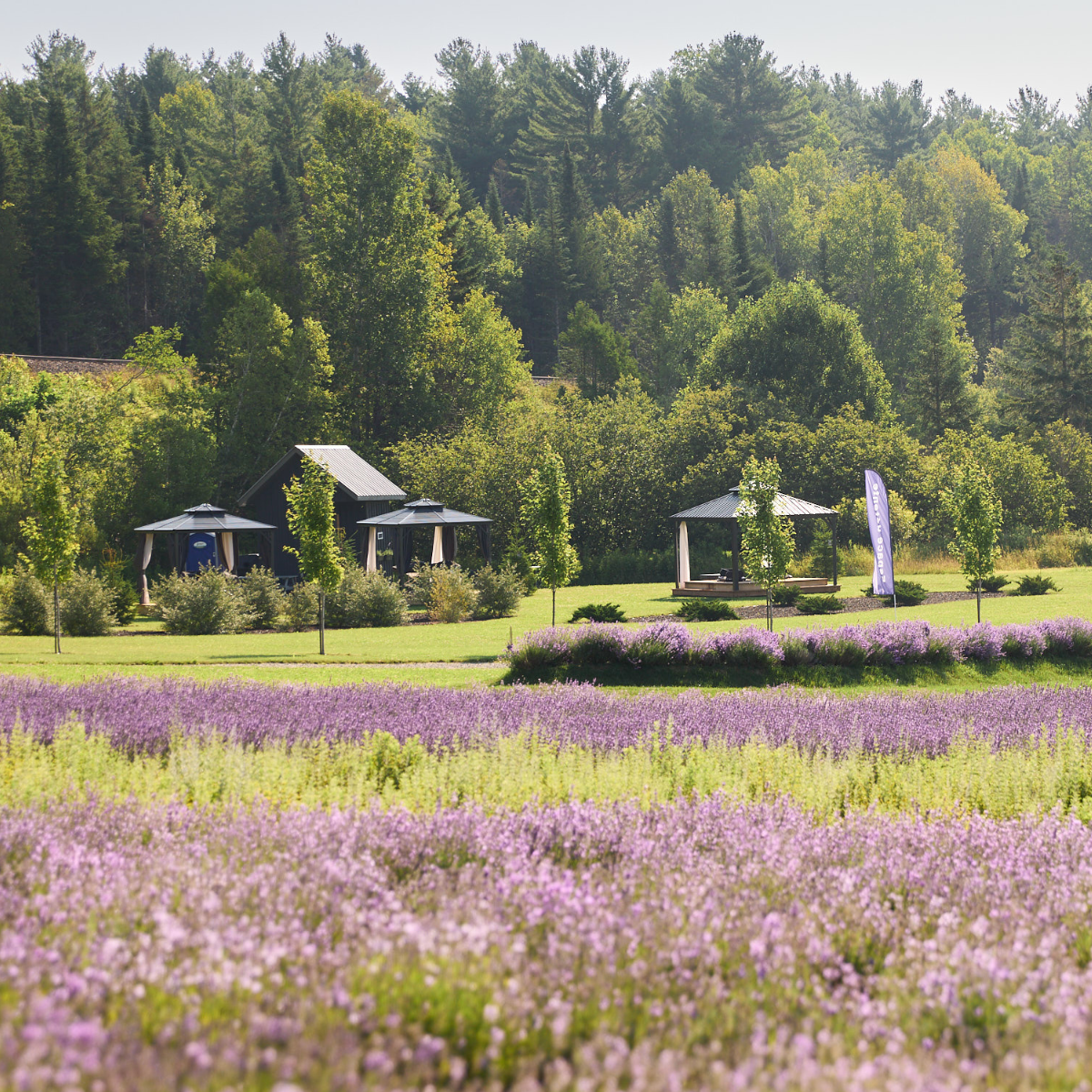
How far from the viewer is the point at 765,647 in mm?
16062

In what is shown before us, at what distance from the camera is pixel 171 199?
213 feet

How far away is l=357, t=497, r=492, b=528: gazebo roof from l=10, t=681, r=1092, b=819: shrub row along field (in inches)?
842

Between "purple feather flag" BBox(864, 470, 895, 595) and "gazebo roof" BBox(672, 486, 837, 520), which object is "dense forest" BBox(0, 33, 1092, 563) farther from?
"purple feather flag" BBox(864, 470, 895, 595)

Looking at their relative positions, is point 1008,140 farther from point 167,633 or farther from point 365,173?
point 167,633

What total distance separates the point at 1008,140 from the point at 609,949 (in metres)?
142

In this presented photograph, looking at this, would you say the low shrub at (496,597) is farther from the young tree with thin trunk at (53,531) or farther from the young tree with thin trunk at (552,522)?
the young tree with thin trunk at (53,531)

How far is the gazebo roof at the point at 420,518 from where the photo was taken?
33.3 meters

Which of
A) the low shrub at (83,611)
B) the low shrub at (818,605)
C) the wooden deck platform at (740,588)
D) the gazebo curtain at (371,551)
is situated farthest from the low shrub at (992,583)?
the low shrub at (83,611)

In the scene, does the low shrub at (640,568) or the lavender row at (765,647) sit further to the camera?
the low shrub at (640,568)

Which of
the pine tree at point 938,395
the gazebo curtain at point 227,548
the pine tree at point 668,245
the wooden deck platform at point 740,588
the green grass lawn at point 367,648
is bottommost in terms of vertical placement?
the green grass lawn at point 367,648

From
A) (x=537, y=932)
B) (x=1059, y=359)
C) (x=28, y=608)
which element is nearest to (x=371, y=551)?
(x=28, y=608)

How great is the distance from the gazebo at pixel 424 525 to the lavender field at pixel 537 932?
26.3 meters

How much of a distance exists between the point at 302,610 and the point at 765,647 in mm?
14772

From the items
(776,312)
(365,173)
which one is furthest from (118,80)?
(776,312)
